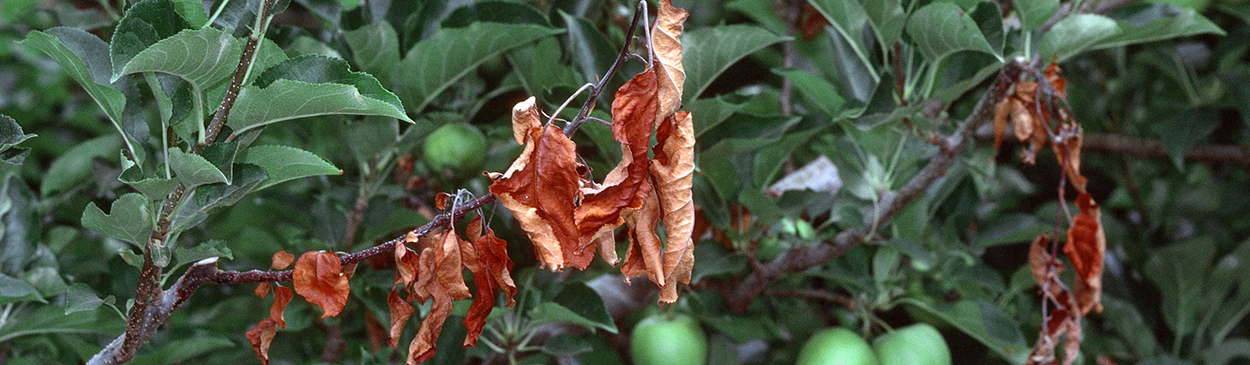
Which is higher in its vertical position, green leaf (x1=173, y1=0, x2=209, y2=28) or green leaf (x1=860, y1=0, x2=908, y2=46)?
green leaf (x1=173, y1=0, x2=209, y2=28)

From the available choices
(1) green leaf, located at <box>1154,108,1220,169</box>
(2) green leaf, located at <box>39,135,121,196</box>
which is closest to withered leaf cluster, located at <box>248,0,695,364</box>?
(2) green leaf, located at <box>39,135,121,196</box>

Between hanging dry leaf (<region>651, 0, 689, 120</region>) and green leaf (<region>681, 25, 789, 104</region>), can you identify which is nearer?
hanging dry leaf (<region>651, 0, 689, 120</region>)

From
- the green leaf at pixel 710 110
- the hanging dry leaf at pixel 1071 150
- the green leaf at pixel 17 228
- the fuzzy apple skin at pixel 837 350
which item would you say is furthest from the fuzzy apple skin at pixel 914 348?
the green leaf at pixel 17 228

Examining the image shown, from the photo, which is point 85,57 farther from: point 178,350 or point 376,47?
point 178,350

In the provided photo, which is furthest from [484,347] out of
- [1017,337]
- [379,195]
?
[1017,337]

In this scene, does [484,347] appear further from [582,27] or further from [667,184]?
[667,184]

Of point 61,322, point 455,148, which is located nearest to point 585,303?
point 455,148

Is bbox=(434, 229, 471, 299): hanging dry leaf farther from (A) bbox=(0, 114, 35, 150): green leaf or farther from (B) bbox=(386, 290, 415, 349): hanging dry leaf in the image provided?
(A) bbox=(0, 114, 35, 150): green leaf
